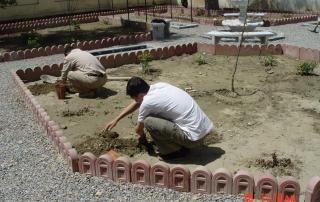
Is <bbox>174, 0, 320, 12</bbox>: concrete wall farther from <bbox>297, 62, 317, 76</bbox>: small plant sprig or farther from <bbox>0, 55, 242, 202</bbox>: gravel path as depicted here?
<bbox>0, 55, 242, 202</bbox>: gravel path

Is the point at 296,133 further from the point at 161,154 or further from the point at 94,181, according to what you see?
the point at 94,181

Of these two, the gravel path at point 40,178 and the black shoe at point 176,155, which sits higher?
the black shoe at point 176,155

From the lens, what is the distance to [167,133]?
191 inches

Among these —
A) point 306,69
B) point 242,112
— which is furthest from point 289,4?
point 242,112

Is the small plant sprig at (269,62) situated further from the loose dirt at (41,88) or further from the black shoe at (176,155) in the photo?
the black shoe at (176,155)

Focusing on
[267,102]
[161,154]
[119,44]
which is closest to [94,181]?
[161,154]

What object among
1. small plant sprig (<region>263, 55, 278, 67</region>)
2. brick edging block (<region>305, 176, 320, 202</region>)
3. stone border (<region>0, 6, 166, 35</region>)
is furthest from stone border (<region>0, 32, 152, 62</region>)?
brick edging block (<region>305, 176, 320, 202</region>)

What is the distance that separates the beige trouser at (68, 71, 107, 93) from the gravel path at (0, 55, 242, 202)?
1.31 metres

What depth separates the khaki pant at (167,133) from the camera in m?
4.81

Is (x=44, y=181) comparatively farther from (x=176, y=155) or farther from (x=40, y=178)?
(x=176, y=155)

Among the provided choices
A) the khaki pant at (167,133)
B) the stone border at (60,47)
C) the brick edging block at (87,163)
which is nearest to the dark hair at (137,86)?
the khaki pant at (167,133)

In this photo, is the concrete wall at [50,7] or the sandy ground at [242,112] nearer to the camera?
the sandy ground at [242,112]

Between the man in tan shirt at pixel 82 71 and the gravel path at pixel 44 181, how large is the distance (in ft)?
4.35

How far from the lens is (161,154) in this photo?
205 inches
